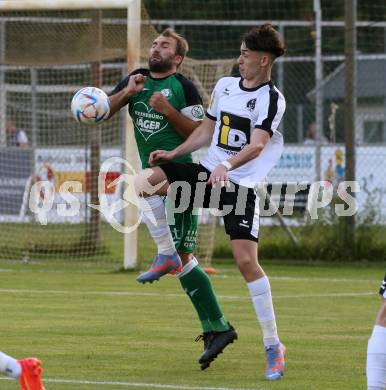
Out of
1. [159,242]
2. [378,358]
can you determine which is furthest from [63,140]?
[378,358]

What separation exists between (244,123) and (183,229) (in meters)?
1.18

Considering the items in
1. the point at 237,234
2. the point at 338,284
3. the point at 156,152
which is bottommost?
the point at 338,284

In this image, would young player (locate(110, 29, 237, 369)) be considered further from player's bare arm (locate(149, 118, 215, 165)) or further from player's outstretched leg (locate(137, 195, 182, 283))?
player's bare arm (locate(149, 118, 215, 165))

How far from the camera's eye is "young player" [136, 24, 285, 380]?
301 inches

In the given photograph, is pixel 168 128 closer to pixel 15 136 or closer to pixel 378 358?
pixel 378 358

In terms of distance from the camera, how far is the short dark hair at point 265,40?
7809 millimetres

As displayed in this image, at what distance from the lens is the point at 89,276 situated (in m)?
15.5

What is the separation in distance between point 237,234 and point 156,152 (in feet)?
3.24

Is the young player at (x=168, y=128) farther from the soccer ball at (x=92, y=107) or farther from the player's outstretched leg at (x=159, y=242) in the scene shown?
the soccer ball at (x=92, y=107)

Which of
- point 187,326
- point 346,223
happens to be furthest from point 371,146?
point 187,326

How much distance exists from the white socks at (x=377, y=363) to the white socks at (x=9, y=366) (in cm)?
177

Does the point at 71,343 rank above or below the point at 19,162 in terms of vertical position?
below

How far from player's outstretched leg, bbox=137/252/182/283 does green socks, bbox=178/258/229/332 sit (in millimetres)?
116

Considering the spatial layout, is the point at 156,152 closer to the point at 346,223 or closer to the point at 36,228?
the point at 346,223
